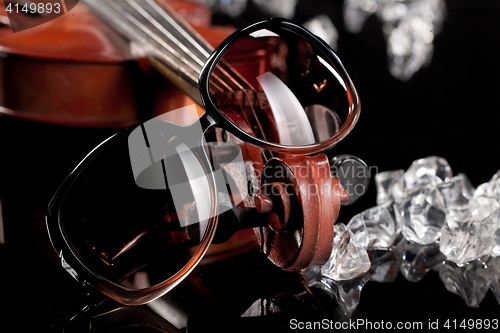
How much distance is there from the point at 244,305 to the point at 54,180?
251 mm

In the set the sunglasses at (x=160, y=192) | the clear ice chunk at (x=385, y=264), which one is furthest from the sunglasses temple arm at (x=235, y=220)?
the clear ice chunk at (x=385, y=264)

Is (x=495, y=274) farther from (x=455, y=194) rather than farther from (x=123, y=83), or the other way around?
(x=123, y=83)

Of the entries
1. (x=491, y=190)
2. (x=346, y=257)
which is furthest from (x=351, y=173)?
(x=491, y=190)

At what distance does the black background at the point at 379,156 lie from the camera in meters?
0.30

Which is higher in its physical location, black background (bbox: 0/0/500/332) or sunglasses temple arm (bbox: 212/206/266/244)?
sunglasses temple arm (bbox: 212/206/266/244)

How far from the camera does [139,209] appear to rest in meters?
0.30

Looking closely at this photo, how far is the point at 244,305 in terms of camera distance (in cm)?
31

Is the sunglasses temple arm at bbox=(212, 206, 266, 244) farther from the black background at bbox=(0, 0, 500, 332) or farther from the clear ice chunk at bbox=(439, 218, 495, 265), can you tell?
the clear ice chunk at bbox=(439, 218, 495, 265)

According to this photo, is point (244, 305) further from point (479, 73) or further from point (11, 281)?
point (479, 73)

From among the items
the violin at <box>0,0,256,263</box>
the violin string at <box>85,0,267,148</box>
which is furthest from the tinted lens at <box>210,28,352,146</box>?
the violin at <box>0,0,256,263</box>

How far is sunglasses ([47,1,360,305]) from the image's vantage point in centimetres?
29

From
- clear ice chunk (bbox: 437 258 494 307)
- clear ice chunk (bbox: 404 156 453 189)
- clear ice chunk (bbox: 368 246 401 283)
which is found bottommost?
clear ice chunk (bbox: 437 258 494 307)

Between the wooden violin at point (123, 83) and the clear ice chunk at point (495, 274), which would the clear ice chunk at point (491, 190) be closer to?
the clear ice chunk at point (495, 274)

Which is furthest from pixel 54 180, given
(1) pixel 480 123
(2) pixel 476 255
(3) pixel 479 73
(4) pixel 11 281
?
(3) pixel 479 73
